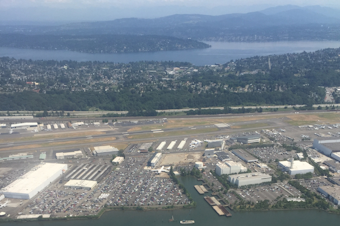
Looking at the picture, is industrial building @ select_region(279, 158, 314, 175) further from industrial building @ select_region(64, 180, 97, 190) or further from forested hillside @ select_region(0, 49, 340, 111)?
forested hillside @ select_region(0, 49, 340, 111)

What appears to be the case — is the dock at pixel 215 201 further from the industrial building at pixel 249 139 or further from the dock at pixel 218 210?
the industrial building at pixel 249 139

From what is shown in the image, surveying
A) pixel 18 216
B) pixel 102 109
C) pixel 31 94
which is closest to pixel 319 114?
pixel 102 109

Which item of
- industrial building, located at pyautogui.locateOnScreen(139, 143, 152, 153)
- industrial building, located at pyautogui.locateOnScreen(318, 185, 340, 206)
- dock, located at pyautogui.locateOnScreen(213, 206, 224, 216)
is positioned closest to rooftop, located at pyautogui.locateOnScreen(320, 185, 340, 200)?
industrial building, located at pyautogui.locateOnScreen(318, 185, 340, 206)

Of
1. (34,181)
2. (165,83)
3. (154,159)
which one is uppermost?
(165,83)

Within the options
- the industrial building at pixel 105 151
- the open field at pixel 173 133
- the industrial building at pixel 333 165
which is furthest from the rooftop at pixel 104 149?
the industrial building at pixel 333 165

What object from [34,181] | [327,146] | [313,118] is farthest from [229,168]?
[313,118]

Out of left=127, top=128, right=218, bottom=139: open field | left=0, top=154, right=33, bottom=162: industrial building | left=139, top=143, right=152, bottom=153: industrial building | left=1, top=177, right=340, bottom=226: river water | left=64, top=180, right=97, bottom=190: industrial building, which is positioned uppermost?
left=0, top=154, right=33, bottom=162: industrial building

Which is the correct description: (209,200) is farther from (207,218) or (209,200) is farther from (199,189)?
(207,218)
